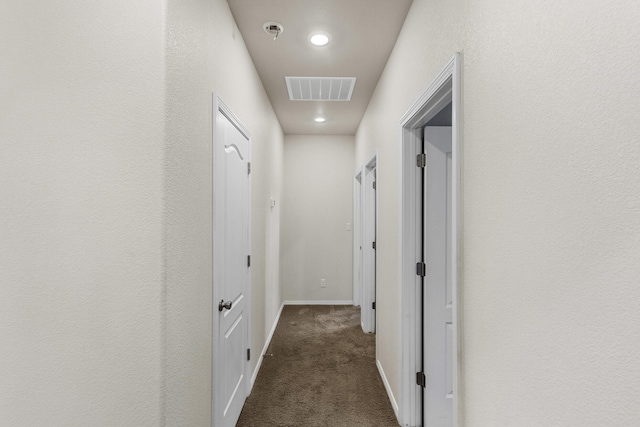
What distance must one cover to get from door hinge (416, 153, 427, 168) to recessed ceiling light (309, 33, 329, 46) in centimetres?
107

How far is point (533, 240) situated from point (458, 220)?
441 millimetres

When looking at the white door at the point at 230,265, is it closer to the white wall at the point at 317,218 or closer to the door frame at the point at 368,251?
the door frame at the point at 368,251

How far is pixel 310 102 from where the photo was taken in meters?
3.75

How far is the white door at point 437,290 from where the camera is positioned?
2.14 meters

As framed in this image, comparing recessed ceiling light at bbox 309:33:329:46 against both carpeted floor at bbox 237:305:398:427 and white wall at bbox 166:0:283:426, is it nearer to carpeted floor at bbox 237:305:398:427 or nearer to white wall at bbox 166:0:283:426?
white wall at bbox 166:0:283:426

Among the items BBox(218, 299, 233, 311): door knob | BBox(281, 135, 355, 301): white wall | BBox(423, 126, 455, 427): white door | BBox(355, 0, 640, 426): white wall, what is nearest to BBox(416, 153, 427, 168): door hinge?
BBox(423, 126, 455, 427): white door

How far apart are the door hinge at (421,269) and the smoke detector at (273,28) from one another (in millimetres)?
1788

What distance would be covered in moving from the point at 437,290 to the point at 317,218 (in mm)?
3225

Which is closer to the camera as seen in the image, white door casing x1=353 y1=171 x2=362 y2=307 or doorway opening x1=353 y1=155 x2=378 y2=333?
doorway opening x1=353 y1=155 x2=378 y2=333

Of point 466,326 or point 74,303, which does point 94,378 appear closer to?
point 74,303

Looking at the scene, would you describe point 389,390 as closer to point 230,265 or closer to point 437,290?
point 437,290

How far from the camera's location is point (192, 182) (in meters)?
1.49

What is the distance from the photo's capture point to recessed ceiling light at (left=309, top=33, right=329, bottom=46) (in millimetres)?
2363

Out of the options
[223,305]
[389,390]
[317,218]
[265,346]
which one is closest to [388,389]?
[389,390]
